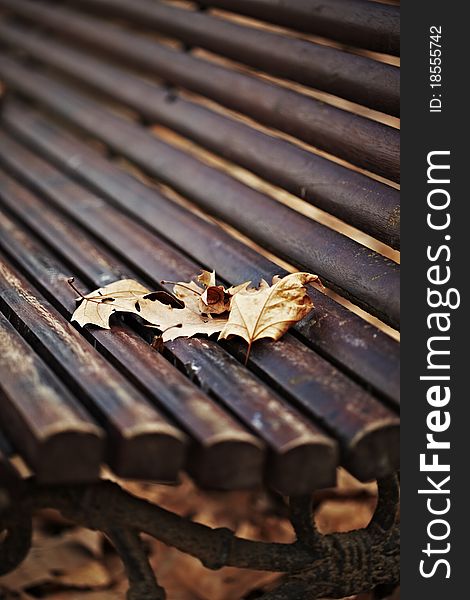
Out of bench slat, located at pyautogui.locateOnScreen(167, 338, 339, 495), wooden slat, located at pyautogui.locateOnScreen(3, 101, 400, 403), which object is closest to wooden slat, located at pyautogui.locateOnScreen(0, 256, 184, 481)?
bench slat, located at pyautogui.locateOnScreen(167, 338, 339, 495)

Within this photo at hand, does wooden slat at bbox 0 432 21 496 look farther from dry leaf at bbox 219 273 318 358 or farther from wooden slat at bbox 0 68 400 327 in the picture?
wooden slat at bbox 0 68 400 327

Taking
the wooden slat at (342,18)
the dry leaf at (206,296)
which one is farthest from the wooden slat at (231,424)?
the wooden slat at (342,18)

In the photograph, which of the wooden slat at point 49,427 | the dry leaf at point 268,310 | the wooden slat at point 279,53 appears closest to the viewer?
the wooden slat at point 49,427

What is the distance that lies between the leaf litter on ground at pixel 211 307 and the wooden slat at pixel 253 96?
42 cm

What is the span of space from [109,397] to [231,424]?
214 mm

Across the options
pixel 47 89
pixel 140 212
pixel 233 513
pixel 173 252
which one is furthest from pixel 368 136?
pixel 47 89

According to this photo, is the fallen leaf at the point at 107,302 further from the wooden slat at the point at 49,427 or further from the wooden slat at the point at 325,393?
the wooden slat at the point at 49,427

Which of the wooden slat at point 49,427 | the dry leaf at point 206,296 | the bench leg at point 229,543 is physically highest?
the dry leaf at point 206,296

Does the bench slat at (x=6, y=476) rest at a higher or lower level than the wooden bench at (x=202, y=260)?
lower

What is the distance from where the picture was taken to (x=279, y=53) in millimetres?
2523

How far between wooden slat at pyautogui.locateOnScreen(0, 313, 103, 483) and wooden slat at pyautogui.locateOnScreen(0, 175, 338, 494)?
0.15 metres

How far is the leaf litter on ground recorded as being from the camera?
182 cm

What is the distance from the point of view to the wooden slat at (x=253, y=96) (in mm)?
2178

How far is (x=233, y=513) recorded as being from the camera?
110 inches
